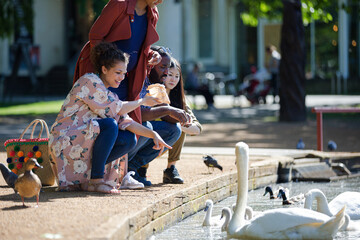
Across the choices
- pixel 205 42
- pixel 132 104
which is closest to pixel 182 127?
pixel 132 104

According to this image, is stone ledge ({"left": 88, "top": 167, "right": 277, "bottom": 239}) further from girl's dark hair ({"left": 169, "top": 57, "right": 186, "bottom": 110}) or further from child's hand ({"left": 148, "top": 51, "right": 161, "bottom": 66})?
child's hand ({"left": 148, "top": 51, "right": 161, "bottom": 66})

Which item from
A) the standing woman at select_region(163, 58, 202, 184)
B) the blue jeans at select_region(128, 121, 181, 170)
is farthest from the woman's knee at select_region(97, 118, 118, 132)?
the standing woman at select_region(163, 58, 202, 184)

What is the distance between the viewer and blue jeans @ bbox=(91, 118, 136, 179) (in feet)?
18.4

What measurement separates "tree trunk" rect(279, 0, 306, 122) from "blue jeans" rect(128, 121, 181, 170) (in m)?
9.10

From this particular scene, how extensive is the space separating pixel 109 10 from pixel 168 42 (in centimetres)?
2226

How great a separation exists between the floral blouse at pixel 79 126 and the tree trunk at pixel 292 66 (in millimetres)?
9877

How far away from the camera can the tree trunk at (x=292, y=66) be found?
15.2 metres

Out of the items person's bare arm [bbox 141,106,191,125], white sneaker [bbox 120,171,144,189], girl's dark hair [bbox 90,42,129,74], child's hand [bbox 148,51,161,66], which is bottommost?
white sneaker [bbox 120,171,144,189]

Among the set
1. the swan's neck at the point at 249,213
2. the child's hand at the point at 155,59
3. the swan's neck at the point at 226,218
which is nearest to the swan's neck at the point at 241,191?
the swan's neck at the point at 226,218

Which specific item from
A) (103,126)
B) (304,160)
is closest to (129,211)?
(103,126)

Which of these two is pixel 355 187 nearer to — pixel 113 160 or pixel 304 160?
pixel 304 160

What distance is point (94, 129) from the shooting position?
18.4ft

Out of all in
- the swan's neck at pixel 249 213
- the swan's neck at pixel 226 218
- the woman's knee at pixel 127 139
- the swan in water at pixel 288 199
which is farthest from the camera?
the swan in water at pixel 288 199

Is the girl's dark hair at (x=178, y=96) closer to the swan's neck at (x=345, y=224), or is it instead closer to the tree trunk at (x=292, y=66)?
the swan's neck at (x=345, y=224)
